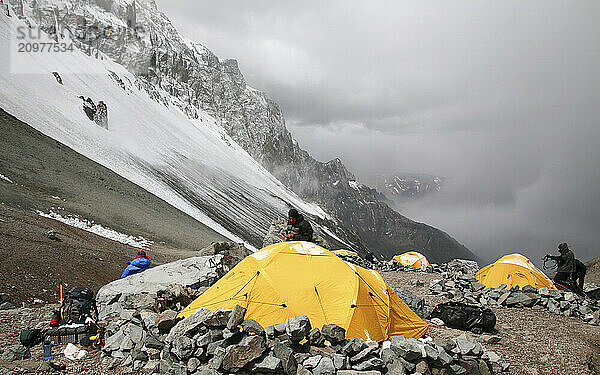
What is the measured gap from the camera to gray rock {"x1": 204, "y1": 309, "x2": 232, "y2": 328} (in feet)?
23.0

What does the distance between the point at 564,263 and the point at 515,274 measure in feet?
6.97

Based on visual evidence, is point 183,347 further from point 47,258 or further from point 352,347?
point 47,258

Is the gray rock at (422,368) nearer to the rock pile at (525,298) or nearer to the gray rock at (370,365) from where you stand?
the gray rock at (370,365)

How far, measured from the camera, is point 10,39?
6531cm

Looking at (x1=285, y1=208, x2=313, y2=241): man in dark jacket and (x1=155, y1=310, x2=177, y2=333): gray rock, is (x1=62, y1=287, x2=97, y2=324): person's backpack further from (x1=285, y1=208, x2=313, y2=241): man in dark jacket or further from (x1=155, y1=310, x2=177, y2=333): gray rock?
(x1=285, y1=208, x2=313, y2=241): man in dark jacket

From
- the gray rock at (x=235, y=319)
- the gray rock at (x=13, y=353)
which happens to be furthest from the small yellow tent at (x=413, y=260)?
the gray rock at (x=13, y=353)

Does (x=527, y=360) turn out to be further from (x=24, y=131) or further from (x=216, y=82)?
(x=216, y=82)

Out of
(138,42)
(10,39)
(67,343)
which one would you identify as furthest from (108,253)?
(138,42)

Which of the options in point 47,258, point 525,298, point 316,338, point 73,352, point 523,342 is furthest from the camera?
point 47,258

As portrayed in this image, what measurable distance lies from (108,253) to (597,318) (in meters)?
21.5

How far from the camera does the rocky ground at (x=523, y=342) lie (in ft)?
24.0

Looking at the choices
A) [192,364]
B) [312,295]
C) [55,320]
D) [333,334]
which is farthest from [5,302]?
[333,334]

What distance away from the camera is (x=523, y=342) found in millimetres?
9766
